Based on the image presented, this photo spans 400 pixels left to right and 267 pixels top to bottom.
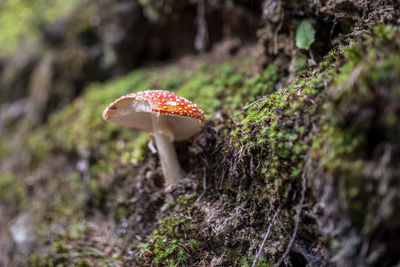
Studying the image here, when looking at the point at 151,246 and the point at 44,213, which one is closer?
the point at 151,246

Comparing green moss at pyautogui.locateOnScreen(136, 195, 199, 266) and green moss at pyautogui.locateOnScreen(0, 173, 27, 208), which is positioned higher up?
green moss at pyautogui.locateOnScreen(0, 173, 27, 208)

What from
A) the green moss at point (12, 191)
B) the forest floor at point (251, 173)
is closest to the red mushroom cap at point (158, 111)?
the forest floor at point (251, 173)

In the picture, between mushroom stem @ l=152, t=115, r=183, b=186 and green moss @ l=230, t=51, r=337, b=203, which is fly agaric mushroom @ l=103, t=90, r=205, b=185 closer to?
mushroom stem @ l=152, t=115, r=183, b=186

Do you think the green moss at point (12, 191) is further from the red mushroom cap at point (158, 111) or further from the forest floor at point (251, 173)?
the red mushroom cap at point (158, 111)

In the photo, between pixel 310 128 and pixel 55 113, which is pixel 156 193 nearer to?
pixel 310 128

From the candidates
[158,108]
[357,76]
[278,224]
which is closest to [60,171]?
[158,108]

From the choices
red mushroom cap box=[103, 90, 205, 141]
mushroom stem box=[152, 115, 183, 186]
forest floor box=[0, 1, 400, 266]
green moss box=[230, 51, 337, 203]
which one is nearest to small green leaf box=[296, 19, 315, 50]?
forest floor box=[0, 1, 400, 266]

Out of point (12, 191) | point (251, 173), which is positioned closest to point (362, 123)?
point (251, 173)

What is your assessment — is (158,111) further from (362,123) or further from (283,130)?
(362,123)

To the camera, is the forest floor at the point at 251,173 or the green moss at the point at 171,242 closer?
the forest floor at the point at 251,173
